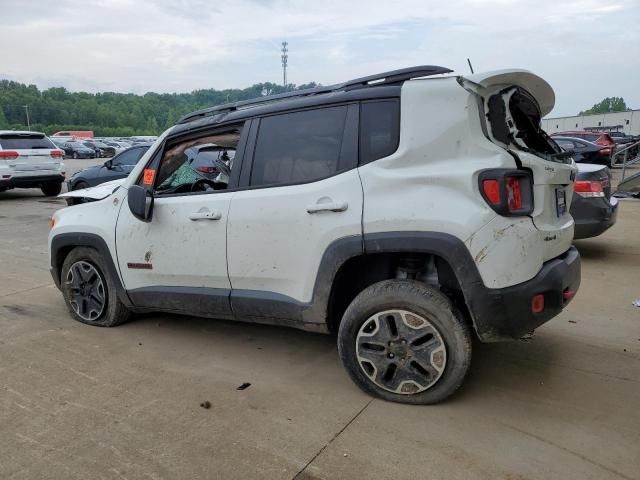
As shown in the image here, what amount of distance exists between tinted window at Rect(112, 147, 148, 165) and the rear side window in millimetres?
3252

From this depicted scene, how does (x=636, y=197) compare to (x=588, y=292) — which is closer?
(x=588, y=292)

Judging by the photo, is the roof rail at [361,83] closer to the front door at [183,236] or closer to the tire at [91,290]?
the front door at [183,236]

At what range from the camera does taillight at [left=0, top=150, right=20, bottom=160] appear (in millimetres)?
12695

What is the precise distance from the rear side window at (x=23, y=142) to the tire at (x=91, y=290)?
10.2 meters

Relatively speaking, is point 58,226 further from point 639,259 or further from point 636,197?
point 636,197

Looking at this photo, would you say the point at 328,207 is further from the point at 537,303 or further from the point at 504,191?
the point at 537,303

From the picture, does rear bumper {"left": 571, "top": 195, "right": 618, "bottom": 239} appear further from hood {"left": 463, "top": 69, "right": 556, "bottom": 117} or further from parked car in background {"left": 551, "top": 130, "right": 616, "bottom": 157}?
parked car in background {"left": 551, "top": 130, "right": 616, "bottom": 157}

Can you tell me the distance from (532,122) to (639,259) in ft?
13.9

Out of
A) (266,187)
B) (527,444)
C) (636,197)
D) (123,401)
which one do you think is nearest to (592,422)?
(527,444)

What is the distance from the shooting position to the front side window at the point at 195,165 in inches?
152

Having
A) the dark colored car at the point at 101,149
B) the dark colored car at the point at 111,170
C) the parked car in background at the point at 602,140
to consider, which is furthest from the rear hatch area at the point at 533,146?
the dark colored car at the point at 101,149

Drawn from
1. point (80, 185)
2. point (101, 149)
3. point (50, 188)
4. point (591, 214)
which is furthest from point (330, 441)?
point (101, 149)

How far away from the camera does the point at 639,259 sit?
6605 millimetres

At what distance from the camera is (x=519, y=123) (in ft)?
10.5
